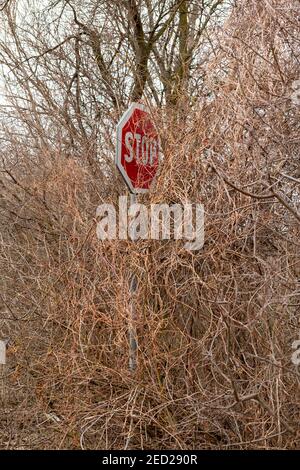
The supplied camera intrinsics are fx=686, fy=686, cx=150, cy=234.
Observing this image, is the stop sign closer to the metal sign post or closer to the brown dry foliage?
the metal sign post

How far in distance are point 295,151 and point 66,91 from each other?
4.54m

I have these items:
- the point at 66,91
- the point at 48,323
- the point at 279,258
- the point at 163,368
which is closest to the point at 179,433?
the point at 163,368

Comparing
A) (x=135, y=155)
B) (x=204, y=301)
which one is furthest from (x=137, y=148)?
(x=204, y=301)

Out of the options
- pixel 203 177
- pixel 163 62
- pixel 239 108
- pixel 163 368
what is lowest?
pixel 163 368

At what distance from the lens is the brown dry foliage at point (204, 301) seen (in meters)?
4.66

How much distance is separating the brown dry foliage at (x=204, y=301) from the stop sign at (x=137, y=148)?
0.12 m

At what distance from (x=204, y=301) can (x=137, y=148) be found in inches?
53.9

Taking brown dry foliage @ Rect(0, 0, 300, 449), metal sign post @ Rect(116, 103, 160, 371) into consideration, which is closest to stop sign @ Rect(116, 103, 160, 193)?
metal sign post @ Rect(116, 103, 160, 371)

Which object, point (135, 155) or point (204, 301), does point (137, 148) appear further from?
point (204, 301)

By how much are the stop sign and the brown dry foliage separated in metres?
0.12

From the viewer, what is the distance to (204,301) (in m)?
5.09

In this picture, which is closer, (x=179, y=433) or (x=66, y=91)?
(x=179, y=433)

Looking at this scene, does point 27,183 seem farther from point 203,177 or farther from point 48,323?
point 203,177

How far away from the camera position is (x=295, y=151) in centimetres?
497
